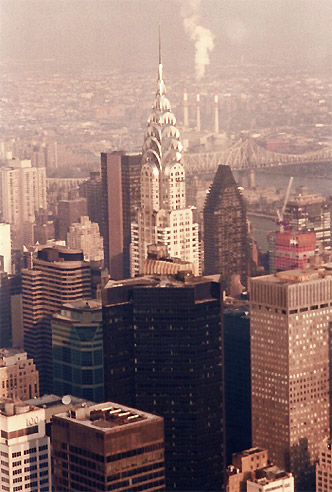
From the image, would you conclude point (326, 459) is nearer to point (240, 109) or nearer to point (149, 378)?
point (149, 378)

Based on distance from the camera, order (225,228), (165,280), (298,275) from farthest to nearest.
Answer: (225,228) < (298,275) < (165,280)

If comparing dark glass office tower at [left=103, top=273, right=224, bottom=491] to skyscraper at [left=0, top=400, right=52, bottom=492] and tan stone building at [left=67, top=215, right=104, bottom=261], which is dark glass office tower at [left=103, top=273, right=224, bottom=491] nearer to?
skyscraper at [left=0, top=400, right=52, bottom=492]

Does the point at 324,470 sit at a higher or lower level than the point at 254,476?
lower

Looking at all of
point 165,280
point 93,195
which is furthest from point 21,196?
point 165,280

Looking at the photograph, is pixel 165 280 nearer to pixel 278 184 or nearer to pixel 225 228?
pixel 278 184

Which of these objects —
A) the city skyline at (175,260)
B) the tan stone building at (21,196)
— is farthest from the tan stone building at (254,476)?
the tan stone building at (21,196)

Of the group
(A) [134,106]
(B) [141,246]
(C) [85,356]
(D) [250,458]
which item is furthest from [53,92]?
(D) [250,458]

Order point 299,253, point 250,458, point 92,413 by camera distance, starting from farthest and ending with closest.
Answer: point 299,253
point 250,458
point 92,413
